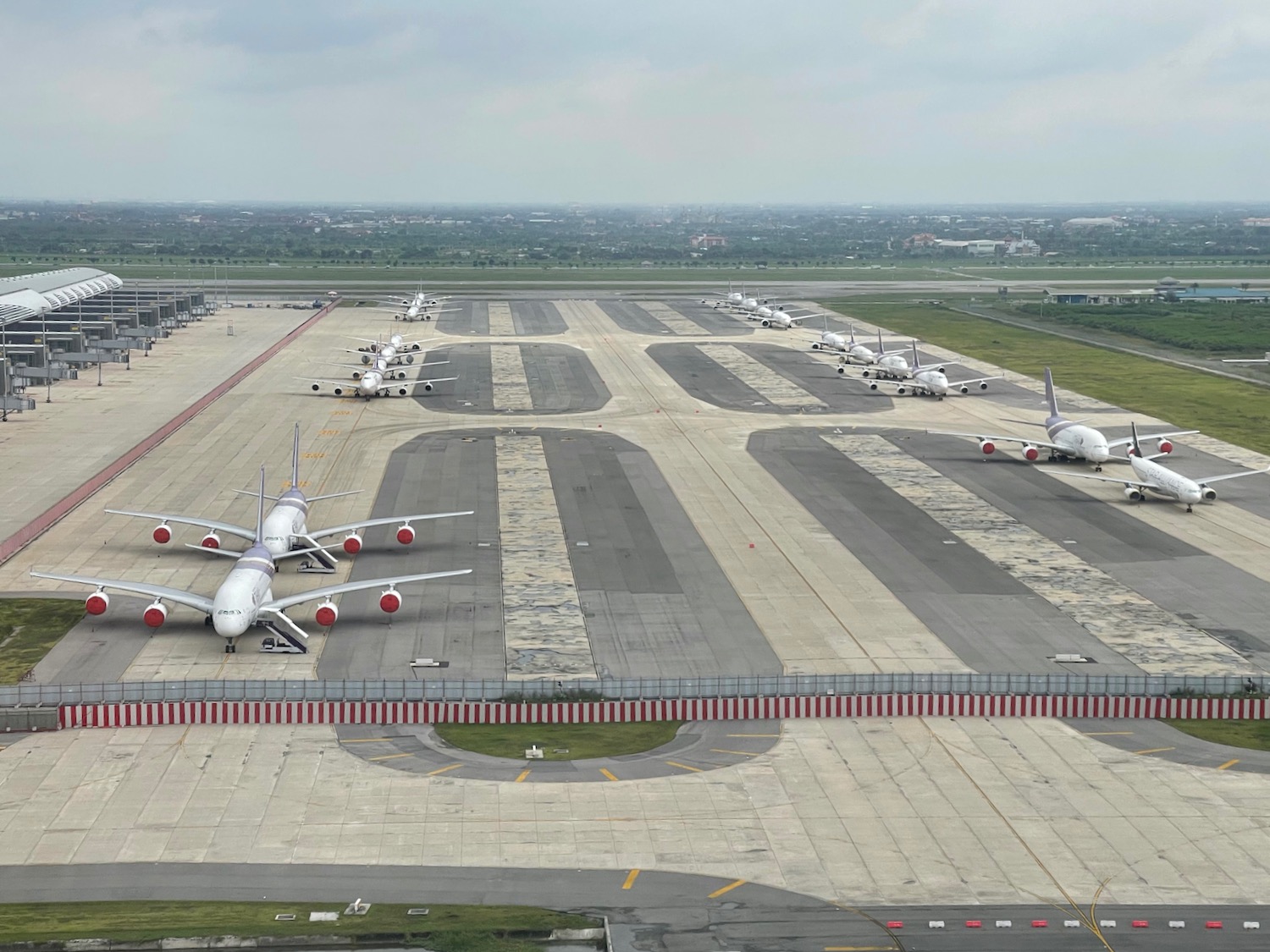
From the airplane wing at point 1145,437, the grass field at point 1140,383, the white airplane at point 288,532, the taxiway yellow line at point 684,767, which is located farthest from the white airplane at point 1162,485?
the taxiway yellow line at point 684,767

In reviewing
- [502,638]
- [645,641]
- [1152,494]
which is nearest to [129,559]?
[502,638]

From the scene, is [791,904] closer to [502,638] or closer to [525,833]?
[525,833]

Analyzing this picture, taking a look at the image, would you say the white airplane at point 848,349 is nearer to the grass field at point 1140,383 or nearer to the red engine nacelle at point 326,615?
the grass field at point 1140,383

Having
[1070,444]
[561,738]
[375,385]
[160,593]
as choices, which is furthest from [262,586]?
[375,385]

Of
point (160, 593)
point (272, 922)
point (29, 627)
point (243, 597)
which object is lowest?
point (272, 922)

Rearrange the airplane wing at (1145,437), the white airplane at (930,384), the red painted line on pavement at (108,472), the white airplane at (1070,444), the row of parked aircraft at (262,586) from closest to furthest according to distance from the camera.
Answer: the row of parked aircraft at (262,586) → the red painted line on pavement at (108,472) → the white airplane at (1070,444) → the airplane wing at (1145,437) → the white airplane at (930,384)

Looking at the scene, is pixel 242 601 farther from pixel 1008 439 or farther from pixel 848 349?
pixel 848 349

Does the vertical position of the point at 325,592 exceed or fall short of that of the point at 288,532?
it falls short
